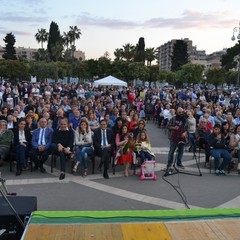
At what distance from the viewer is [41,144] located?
891cm

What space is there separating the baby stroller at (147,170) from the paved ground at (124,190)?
179 millimetres

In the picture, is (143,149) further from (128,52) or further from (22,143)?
(128,52)

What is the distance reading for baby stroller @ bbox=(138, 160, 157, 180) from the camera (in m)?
8.30

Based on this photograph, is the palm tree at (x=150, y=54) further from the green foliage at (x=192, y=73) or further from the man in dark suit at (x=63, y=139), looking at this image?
the man in dark suit at (x=63, y=139)

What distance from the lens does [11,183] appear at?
25.3ft

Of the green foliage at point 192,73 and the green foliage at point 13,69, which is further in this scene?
the green foliage at point 13,69

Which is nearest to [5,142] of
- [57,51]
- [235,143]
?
[235,143]

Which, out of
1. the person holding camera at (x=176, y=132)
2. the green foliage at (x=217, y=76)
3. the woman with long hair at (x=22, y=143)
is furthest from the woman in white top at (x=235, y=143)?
the green foliage at (x=217, y=76)

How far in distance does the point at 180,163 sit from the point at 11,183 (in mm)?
4443

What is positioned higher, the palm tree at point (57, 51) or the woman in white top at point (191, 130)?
the palm tree at point (57, 51)

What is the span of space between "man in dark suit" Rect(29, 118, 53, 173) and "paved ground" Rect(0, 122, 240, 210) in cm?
31

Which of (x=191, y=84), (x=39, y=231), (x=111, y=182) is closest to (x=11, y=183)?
(x=111, y=182)

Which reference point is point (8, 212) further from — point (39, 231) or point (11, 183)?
point (11, 183)

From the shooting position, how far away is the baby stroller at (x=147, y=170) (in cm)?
830
